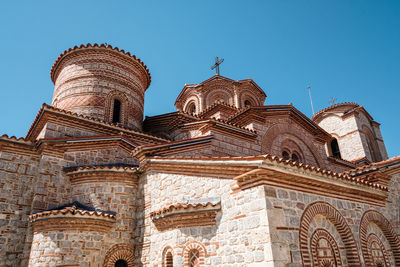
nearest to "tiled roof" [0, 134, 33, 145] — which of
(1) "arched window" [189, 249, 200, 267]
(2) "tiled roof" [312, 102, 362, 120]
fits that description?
(1) "arched window" [189, 249, 200, 267]

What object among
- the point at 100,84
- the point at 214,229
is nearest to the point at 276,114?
the point at 214,229

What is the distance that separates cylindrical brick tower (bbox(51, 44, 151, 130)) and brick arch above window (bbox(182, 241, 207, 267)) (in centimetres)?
634

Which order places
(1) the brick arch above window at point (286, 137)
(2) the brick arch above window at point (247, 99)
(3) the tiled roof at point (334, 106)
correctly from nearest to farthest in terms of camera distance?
(1) the brick arch above window at point (286, 137), (2) the brick arch above window at point (247, 99), (3) the tiled roof at point (334, 106)

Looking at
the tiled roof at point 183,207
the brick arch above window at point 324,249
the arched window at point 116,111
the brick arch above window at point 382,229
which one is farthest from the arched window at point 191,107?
the brick arch above window at point 324,249

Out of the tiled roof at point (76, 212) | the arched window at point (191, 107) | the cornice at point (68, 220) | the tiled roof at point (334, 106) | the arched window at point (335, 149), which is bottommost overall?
the cornice at point (68, 220)

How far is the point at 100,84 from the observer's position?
11.0m

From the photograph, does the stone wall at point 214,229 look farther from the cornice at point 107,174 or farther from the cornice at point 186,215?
the cornice at point 107,174

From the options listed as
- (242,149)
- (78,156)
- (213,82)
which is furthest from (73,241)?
(213,82)

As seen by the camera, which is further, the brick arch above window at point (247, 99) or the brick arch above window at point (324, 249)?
the brick arch above window at point (247, 99)

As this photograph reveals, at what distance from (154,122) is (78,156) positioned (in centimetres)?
396

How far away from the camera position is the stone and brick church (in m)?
5.07

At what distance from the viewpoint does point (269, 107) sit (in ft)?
33.1

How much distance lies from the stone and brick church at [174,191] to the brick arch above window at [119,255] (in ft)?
0.07

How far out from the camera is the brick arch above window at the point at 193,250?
536 centimetres
